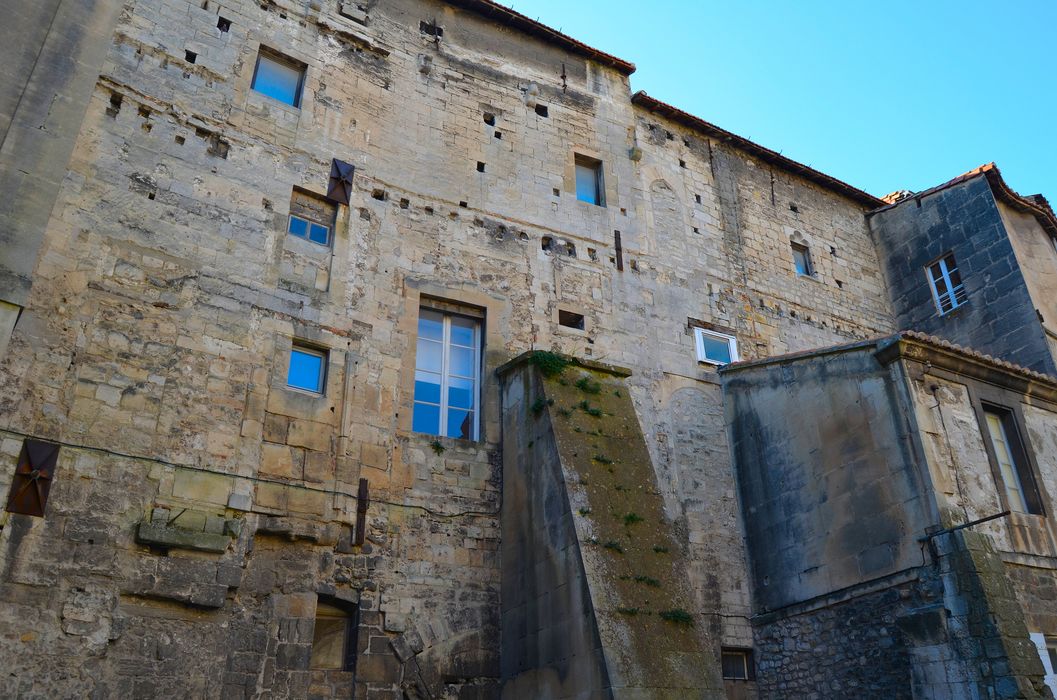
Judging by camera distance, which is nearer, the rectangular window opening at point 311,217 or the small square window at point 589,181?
the rectangular window opening at point 311,217

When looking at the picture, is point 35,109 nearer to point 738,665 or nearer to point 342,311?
point 342,311

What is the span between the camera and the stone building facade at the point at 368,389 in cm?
792

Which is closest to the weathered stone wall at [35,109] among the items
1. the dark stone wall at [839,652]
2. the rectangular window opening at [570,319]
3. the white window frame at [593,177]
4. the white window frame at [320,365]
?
the white window frame at [320,365]

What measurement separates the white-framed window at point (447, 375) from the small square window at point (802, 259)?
6.80 metres

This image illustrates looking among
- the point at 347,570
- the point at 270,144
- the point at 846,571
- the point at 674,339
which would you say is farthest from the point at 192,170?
the point at 846,571

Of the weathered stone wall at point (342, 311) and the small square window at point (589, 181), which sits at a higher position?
the small square window at point (589, 181)

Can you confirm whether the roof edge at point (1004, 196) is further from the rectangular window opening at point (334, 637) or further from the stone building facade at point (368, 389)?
the rectangular window opening at point (334, 637)

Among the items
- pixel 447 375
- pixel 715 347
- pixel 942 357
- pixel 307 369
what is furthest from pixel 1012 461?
pixel 307 369

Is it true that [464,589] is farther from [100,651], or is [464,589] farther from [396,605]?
[100,651]

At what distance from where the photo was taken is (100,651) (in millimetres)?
7344

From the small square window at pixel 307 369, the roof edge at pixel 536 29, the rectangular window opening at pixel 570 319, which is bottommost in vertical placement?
the small square window at pixel 307 369

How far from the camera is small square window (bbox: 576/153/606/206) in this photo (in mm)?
13375

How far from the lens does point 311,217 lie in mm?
10562

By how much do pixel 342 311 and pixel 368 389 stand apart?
1.00 metres
